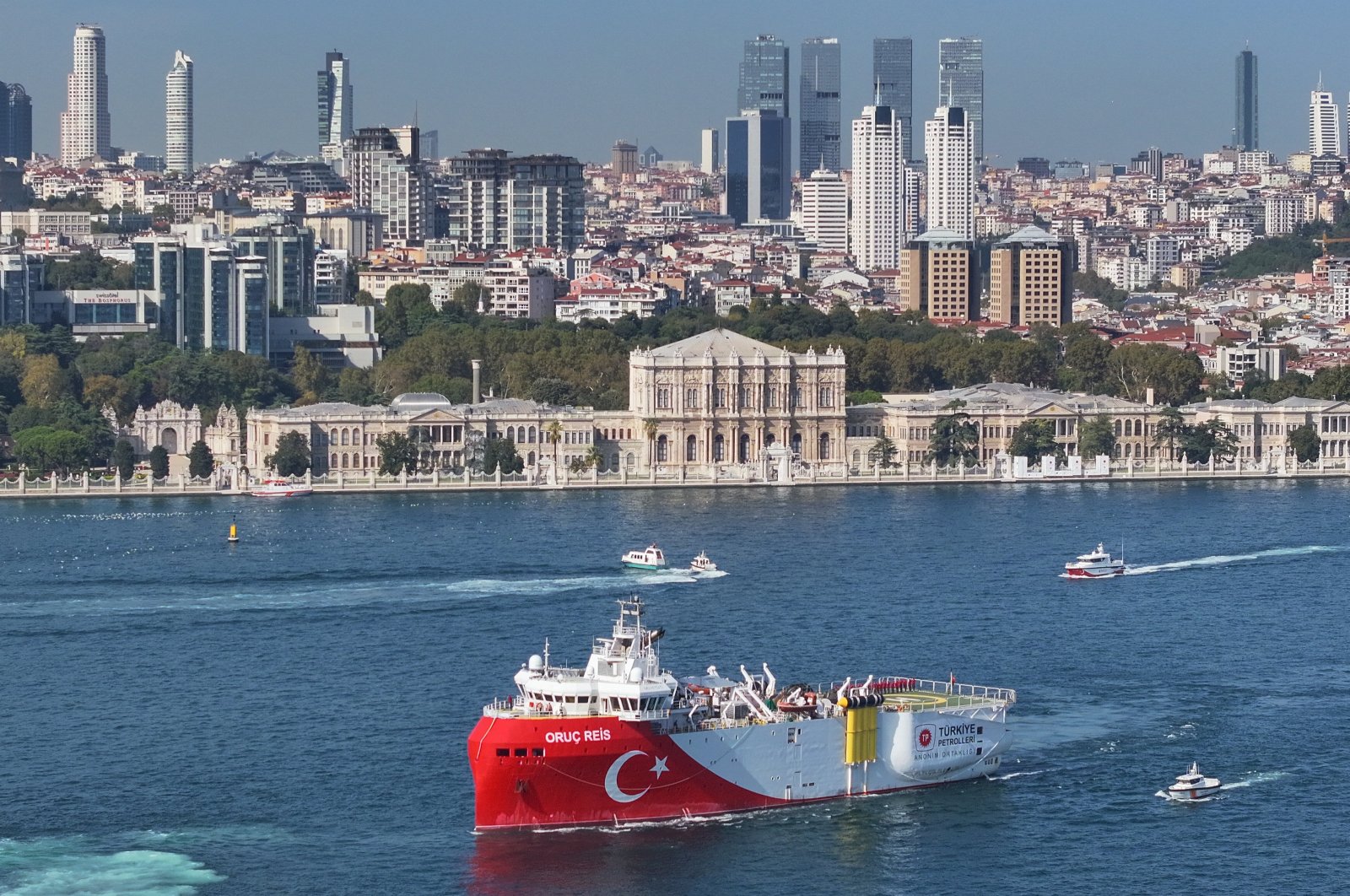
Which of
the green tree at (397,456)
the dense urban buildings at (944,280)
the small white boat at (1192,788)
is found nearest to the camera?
the small white boat at (1192,788)

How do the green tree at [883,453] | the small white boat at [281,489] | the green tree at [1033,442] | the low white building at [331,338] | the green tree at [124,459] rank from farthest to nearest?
the low white building at [331,338] < the green tree at [1033,442] < the green tree at [883,453] < the green tree at [124,459] < the small white boat at [281,489]

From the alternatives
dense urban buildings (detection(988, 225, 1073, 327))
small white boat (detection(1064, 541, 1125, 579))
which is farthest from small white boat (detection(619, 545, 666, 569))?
dense urban buildings (detection(988, 225, 1073, 327))

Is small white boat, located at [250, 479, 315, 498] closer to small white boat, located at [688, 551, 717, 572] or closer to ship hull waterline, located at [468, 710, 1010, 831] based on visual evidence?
small white boat, located at [688, 551, 717, 572]

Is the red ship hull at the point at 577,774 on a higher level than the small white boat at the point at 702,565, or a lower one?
lower

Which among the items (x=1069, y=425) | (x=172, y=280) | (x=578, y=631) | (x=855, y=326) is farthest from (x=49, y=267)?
(x=578, y=631)

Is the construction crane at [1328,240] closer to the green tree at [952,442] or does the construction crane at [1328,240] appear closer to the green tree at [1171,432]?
the green tree at [1171,432]

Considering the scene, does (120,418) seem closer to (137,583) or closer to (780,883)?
(137,583)

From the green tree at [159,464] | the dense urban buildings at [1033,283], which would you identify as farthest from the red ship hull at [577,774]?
the dense urban buildings at [1033,283]

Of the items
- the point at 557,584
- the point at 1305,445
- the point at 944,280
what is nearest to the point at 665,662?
the point at 557,584

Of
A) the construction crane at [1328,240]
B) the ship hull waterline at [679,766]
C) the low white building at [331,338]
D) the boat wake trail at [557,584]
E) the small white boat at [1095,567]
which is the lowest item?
the ship hull waterline at [679,766]
